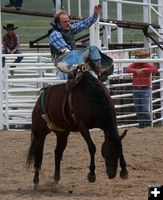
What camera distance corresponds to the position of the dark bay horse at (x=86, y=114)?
8312 millimetres

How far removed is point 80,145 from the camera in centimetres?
1195

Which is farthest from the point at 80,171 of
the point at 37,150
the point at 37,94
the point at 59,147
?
the point at 37,94

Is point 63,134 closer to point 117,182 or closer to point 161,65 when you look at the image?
point 117,182

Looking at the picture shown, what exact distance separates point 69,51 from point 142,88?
18.6 ft

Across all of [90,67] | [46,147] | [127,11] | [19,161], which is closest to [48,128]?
[90,67]

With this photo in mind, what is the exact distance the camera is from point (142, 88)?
14352 millimetres

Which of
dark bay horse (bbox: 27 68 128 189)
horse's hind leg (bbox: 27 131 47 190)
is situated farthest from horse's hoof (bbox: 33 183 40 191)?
horse's hind leg (bbox: 27 131 47 190)

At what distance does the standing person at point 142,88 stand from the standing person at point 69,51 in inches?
194

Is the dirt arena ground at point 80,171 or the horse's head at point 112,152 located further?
the dirt arena ground at point 80,171

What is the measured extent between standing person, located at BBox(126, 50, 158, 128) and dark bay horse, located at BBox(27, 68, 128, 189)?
208 inches

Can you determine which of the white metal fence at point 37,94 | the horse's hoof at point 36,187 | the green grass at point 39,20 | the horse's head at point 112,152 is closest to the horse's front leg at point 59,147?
the horse's hoof at point 36,187

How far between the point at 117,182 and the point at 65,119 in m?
1.11

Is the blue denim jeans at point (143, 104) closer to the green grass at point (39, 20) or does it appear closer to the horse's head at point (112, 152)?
the horse's head at point (112, 152)

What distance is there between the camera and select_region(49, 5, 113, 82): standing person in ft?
29.0
